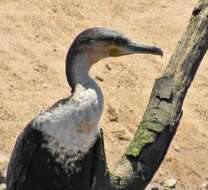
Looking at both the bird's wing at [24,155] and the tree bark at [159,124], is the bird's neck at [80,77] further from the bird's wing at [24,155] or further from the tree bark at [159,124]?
the tree bark at [159,124]

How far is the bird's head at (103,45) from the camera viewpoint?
3.64 meters

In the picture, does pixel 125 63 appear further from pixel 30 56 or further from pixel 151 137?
pixel 151 137

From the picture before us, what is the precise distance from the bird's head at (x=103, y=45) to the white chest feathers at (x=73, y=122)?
8.3 inches

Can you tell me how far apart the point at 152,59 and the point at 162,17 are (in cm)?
94

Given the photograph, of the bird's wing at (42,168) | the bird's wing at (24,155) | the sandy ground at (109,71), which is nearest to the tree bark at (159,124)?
the bird's wing at (42,168)

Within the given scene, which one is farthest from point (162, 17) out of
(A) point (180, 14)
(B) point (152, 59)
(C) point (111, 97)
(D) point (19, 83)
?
(D) point (19, 83)

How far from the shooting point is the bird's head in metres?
3.64

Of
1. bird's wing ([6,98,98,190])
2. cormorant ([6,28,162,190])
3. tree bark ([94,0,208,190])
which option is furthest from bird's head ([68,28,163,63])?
bird's wing ([6,98,98,190])

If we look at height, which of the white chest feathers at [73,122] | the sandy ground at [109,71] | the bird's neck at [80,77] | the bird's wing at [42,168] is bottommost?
the sandy ground at [109,71]

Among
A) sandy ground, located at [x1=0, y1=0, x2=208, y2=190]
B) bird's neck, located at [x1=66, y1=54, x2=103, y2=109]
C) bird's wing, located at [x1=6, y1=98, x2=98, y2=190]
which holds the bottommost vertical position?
sandy ground, located at [x1=0, y1=0, x2=208, y2=190]

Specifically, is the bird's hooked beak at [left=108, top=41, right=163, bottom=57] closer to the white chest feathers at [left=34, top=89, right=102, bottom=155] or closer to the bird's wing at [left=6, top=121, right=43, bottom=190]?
the white chest feathers at [left=34, top=89, right=102, bottom=155]

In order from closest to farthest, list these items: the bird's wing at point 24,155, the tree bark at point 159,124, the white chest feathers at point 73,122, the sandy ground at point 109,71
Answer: the white chest feathers at point 73,122, the bird's wing at point 24,155, the tree bark at point 159,124, the sandy ground at point 109,71

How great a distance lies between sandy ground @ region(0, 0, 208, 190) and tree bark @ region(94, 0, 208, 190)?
2.05 metres

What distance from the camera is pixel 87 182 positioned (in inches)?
148
